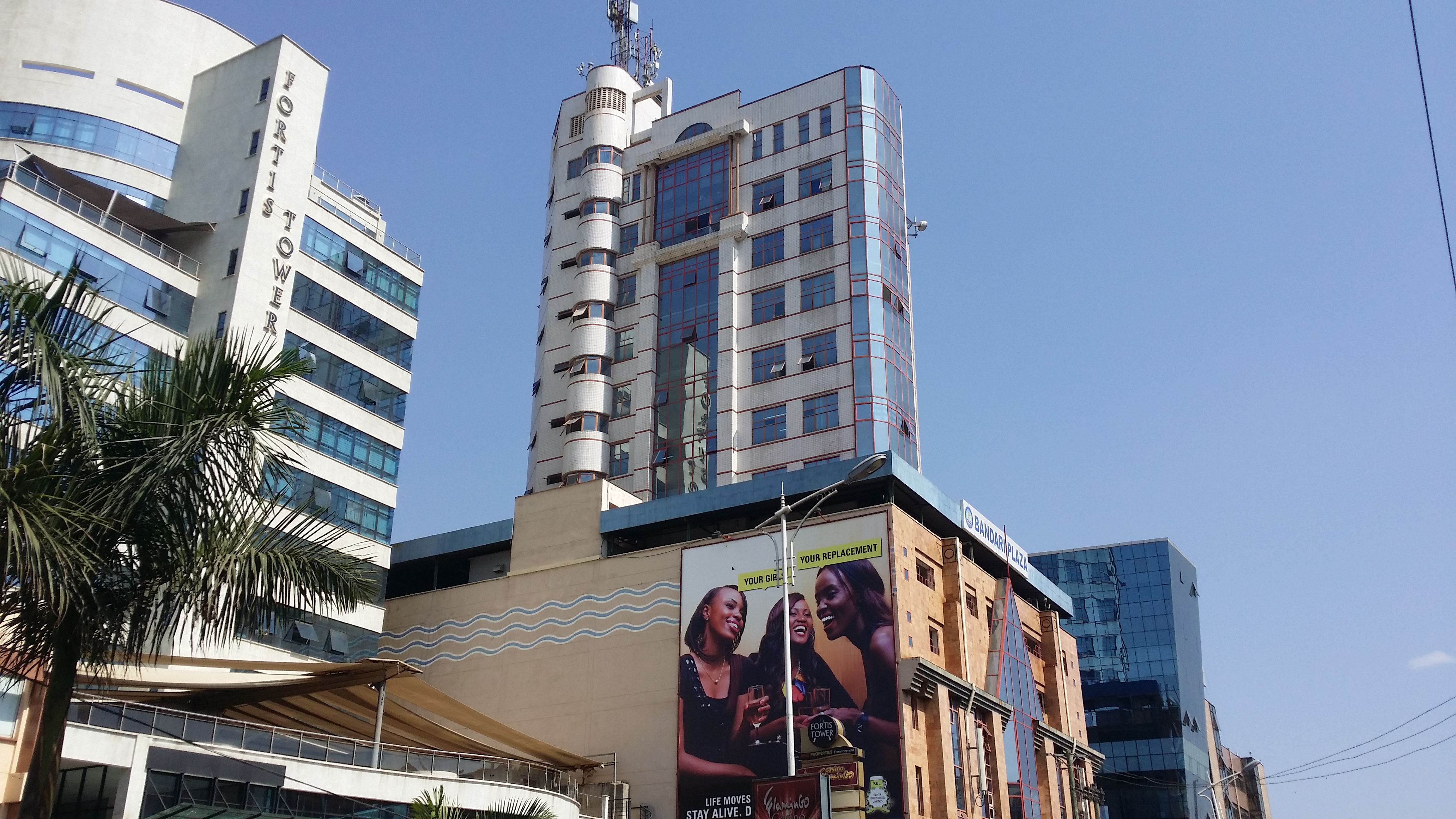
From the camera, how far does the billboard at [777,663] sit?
52.9 meters

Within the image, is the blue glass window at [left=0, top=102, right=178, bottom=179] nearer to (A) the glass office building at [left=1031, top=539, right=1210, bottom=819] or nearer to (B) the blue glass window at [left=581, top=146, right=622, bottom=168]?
(B) the blue glass window at [left=581, top=146, right=622, bottom=168]

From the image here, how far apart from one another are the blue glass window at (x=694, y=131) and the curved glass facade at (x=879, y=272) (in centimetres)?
1036

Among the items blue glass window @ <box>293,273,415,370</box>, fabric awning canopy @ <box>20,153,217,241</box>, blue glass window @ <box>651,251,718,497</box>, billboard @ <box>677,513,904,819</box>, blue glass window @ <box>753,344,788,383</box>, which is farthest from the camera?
blue glass window @ <box>651,251,718,497</box>

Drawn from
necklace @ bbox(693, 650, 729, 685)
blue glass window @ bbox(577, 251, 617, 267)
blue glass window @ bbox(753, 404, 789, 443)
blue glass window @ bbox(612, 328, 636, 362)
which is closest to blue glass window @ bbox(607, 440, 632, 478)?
blue glass window @ bbox(612, 328, 636, 362)

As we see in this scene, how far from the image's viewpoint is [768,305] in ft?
257

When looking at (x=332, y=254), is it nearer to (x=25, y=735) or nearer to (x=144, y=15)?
(x=144, y=15)

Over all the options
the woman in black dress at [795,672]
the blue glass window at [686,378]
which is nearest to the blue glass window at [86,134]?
the blue glass window at [686,378]

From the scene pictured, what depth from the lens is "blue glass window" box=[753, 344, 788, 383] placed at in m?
75.9

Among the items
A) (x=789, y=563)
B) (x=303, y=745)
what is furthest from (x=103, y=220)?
(x=789, y=563)

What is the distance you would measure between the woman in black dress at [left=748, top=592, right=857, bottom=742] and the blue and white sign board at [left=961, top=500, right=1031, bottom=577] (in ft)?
40.9

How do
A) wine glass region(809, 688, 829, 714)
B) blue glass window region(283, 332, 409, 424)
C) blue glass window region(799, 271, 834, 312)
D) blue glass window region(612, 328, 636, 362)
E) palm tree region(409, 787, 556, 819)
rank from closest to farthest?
palm tree region(409, 787, 556, 819), wine glass region(809, 688, 829, 714), blue glass window region(283, 332, 409, 424), blue glass window region(799, 271, 834, 312), blue glass window region(612, 328, 636, 362)

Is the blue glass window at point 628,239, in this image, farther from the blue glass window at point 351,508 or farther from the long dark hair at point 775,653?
the long dark hair at point 775,653

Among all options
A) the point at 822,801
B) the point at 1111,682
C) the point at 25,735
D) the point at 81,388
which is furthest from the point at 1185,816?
the point at 81,388

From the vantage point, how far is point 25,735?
2798cm
